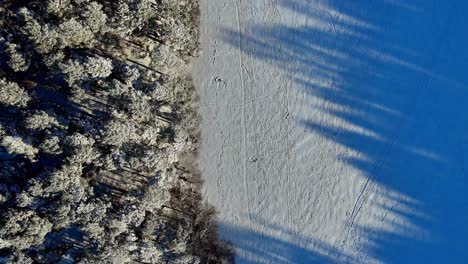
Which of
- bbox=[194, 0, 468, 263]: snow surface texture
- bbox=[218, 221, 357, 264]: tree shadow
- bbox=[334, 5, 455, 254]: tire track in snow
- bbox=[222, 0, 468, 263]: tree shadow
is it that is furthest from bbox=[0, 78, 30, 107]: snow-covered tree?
bbox=[334, 5, 455, 254]: tire track in snow

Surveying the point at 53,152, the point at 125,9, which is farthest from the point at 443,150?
the point at 53,152

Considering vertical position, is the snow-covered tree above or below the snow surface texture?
below

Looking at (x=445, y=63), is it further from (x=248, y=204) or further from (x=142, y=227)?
(x=142, y=227)

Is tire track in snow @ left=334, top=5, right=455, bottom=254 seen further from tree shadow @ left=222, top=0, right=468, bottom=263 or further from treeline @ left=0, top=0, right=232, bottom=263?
treeline @ left=0, top=0, right=232, bottom=263

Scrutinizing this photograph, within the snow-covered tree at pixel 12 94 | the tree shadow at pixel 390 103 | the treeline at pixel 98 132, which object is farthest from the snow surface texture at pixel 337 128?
the snow-covered tree at pixel 12 94

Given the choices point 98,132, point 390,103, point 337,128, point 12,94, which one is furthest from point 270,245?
point 12,94

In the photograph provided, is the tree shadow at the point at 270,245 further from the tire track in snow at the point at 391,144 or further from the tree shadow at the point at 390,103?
the tire track in snow at the point at 391,144
